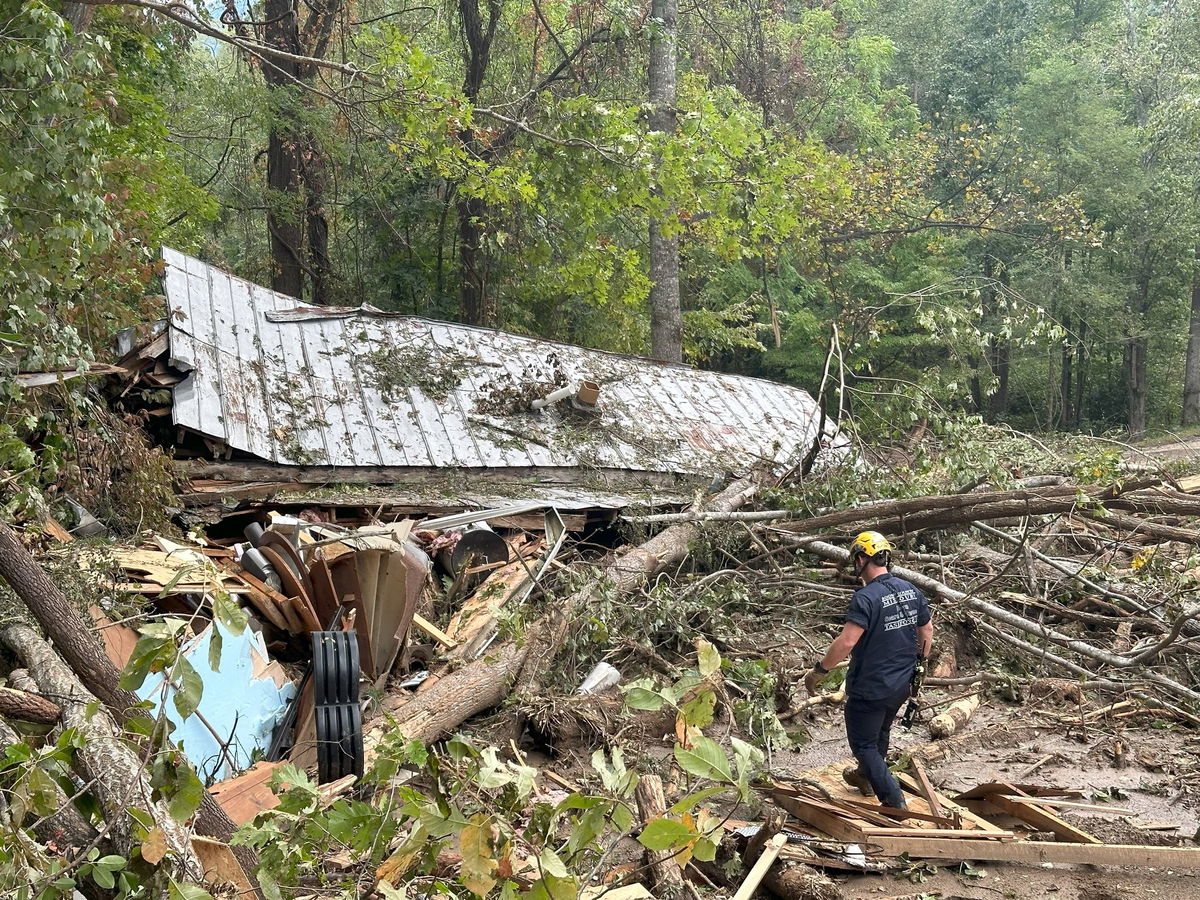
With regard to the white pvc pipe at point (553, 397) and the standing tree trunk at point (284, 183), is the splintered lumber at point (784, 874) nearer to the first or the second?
the white pvc pipe at point (553, 397)

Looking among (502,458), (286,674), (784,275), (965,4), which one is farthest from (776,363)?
(286,674)

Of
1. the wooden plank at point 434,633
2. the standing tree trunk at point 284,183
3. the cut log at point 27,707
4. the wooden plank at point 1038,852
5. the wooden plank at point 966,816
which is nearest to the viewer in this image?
the cut log at point 27,707

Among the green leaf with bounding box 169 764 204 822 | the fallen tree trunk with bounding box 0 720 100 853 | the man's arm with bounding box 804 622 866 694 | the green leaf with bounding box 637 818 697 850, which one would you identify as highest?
the green leaf with bounding box 637 818 697 850

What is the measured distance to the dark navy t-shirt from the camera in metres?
5.21

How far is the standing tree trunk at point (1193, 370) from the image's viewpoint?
2600 cm

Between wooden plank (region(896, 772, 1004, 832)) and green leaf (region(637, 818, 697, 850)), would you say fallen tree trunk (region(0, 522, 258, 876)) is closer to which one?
green leaf (region(637, 818, 697, 850))

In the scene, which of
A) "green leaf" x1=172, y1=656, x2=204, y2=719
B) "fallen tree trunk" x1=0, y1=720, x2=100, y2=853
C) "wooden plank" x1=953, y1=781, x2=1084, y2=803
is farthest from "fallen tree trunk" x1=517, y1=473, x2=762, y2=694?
"green leaf" x1=172, y1=656, x2=204, y2=719

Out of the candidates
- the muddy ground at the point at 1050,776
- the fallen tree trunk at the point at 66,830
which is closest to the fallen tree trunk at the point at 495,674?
the muddy ground at the point at 1050,776

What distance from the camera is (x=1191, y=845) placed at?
15.4 ft

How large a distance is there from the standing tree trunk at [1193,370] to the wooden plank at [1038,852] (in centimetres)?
2531

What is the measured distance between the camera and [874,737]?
5227 millimetres

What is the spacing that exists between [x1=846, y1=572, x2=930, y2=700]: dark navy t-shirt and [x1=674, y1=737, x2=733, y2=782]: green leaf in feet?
9.21

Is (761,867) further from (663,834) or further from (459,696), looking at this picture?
(459,696)

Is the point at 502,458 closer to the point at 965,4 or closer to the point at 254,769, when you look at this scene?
the point at 254,769
